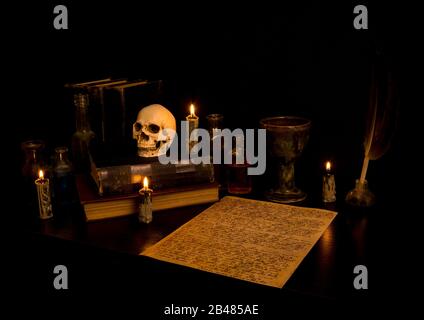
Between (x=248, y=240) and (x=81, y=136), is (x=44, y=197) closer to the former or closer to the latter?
(x=81, y=136)

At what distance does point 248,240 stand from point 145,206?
0.28 meters

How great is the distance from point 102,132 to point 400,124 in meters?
0.89

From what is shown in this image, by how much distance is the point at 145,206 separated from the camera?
127 cm

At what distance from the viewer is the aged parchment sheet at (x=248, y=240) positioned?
1038mm

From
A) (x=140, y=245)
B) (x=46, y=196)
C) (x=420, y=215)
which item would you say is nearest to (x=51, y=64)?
(x=46, y=196)

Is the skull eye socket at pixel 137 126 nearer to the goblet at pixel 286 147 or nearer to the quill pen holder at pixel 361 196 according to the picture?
the goblet at pixel 286 147

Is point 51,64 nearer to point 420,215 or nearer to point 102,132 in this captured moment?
point 102,132

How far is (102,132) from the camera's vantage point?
1593mm

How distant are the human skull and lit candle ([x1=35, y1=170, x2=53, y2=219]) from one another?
0.27 m

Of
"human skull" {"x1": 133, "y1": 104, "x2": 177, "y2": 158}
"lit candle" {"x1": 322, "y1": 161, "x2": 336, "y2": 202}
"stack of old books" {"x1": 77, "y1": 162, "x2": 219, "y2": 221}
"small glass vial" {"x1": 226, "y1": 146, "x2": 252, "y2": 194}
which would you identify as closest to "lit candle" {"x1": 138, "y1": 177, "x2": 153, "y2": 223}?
"stack of old books" {"x1": 77, "y1": 162, "x2": 219, "y2": 221}

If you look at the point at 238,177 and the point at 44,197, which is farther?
the point at 238,177

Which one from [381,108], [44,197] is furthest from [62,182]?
[381,108]

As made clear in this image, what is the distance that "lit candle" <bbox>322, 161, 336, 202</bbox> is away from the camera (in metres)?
1.35

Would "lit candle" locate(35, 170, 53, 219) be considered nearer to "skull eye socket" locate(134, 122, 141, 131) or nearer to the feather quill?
"skull eye socket" locate(134, 122, 141, 131)
